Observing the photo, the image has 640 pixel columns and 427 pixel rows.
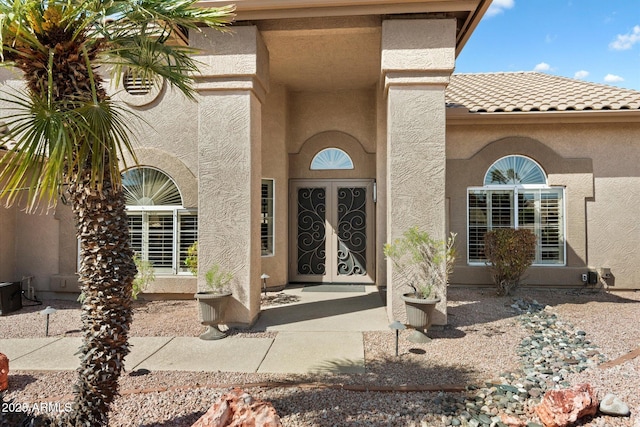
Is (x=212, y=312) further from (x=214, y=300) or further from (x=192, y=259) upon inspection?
(x=192, y=259)

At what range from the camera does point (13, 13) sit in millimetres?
2945

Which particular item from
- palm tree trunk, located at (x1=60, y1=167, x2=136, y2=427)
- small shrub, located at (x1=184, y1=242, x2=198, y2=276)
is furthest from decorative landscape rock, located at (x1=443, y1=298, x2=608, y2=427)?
small shrub, located at (x1=184, y1=242, x2=198, y2=276)

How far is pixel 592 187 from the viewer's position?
9.95 metres

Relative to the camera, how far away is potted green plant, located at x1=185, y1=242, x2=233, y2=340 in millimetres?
6617

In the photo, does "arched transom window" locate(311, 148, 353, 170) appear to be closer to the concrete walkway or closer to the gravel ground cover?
the concrete walkway

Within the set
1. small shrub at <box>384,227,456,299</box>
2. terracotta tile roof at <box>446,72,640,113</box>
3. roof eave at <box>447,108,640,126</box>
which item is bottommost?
small shrub at <box>384,227,456,299</box>

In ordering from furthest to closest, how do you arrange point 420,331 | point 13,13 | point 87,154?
1. point 420,331
2. point 87,154
3. point 13,13

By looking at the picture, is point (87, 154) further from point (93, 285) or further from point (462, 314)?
point (462, 314)

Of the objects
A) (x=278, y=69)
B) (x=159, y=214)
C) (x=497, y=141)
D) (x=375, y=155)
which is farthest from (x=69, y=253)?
(x=497, y=141)

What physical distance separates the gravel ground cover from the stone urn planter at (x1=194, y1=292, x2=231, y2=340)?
1.32 feet

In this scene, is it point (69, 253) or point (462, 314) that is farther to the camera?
point (69, 253)

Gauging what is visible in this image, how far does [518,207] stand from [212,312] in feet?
27.5

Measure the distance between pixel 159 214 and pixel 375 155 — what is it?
19.6 ft

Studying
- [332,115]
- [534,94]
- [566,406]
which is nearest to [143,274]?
[332,115]
